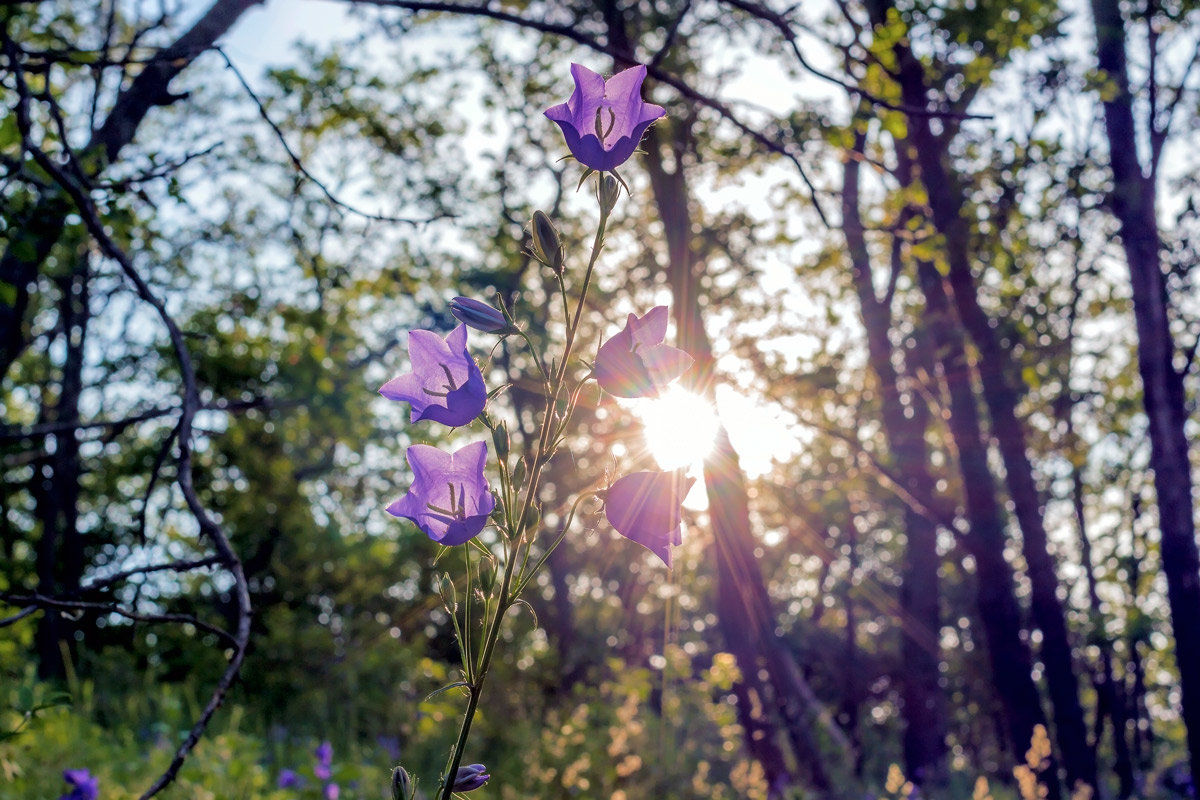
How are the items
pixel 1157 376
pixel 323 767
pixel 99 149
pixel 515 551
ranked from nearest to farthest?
pixel 515 551, pixel 99 149, pixel 323 767, pixel 1157 376

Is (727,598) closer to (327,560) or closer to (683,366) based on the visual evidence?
(327,560)

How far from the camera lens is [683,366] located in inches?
41.0

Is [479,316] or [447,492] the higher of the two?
[479,316]

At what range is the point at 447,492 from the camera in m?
1.02

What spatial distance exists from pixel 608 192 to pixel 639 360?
0.21 meters

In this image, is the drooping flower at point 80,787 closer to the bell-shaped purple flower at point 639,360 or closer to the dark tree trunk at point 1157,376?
the bell-shaped purple flower at point 639,360

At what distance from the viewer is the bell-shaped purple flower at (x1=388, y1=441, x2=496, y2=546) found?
99 cm

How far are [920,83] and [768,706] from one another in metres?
4.30

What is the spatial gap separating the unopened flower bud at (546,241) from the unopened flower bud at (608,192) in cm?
Result: 7

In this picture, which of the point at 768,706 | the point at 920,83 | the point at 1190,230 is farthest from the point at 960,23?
the point at 1190,230

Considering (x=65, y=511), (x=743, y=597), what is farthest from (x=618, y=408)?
(x=65, y=511)

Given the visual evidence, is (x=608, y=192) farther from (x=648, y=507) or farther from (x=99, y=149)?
(x=99, y=149)

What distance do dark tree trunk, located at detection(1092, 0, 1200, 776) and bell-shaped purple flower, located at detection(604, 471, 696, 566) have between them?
553 cm

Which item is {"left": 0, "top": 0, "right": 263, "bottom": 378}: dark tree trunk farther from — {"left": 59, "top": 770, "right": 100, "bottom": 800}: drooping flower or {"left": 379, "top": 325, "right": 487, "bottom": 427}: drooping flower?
{"left": 379, "top": 325, "right": 487, "bottom": 427}: drooping flower
